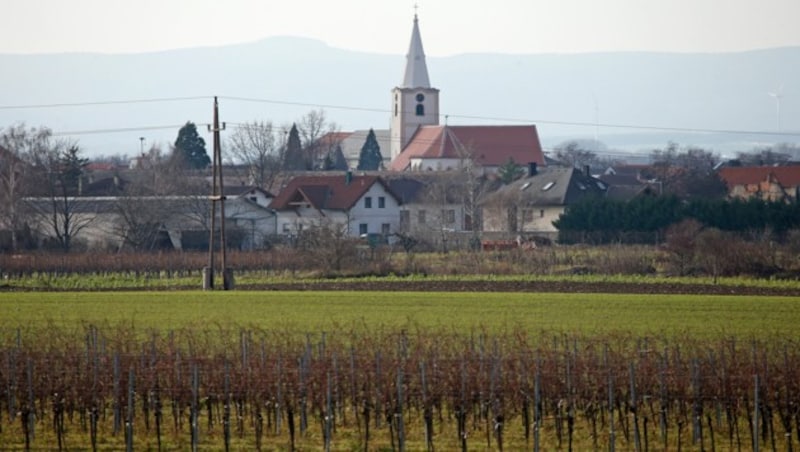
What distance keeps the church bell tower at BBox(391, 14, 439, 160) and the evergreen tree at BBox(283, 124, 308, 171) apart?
37.6 feet

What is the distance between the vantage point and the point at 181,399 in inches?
858

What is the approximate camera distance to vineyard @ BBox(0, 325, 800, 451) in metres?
20.7

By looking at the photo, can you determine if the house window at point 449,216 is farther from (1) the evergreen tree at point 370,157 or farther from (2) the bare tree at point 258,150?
(1) the evergreen tree at point 370,157

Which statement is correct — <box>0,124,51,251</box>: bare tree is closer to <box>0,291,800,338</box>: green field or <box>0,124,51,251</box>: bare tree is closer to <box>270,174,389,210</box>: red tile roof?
<box>270,174,389,210</box>: red tile roof

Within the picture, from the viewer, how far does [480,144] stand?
432ft

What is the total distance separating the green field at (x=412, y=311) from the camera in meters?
33.0

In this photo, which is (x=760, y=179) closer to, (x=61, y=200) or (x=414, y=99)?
(x=414, y=99)

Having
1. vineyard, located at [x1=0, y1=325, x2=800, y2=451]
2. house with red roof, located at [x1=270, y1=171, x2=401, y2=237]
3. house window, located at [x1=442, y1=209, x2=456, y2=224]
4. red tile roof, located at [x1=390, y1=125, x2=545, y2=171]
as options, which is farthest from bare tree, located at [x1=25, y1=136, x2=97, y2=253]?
red tile roof, located at [x1=390, y1=125, x2=545, y2=171]

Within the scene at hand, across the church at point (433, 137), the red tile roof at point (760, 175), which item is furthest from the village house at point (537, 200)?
the church at point (433, 137)

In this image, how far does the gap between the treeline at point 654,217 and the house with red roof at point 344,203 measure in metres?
12.5

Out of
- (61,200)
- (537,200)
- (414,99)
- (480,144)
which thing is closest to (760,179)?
(537,200)

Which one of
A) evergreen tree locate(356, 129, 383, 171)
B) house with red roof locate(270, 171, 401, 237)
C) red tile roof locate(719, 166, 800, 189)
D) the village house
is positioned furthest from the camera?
evergreen tree locate(356, 129, 383, 171)

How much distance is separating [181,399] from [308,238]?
34320 millimetres

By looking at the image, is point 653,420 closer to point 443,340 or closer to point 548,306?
point 443,340
